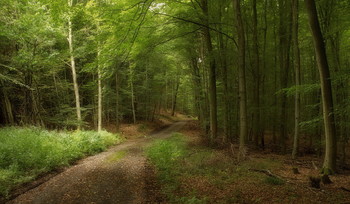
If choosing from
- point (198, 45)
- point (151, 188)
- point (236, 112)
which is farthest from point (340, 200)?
point (198, 45)

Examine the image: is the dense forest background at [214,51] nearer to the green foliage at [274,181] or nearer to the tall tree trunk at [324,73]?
the tall tree trunk at [324,73]

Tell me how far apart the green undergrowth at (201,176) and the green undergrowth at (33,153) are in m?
4.14

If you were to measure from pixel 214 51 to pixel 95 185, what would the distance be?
785 centimetres

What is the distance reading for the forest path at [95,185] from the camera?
19.7 feet

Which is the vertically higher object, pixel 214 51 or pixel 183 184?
pixel 214 51

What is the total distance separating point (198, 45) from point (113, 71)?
30.9 ft

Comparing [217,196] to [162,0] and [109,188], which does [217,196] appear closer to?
[109,188]

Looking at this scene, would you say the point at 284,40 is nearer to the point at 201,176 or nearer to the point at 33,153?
the point at 201,176

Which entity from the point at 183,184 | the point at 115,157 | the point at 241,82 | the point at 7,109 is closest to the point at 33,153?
the point at 115,157

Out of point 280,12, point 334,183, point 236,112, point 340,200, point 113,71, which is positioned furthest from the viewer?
point 236,112

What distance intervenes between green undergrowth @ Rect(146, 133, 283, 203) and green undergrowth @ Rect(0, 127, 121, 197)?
4139 mm

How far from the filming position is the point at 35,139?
9.90 meters

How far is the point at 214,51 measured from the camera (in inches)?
412

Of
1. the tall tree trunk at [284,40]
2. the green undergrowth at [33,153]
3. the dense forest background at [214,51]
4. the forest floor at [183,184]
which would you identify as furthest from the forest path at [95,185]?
the tall tree trunk at [284,40]
